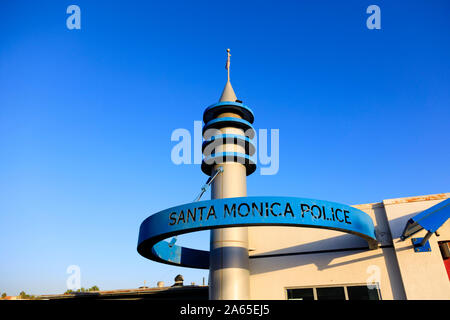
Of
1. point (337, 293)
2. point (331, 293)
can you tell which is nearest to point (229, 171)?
point (331, 293)

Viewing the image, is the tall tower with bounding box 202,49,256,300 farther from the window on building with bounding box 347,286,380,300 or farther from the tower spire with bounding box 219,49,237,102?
the window on building with bounding box 347,286,380,300

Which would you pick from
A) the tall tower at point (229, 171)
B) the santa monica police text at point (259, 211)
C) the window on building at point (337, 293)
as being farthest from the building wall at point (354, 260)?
the santa monica police text at point (259, 211)

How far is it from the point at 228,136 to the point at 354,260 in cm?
973

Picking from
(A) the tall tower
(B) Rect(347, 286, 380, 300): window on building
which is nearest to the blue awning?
(B) Rect(347, 286, 380, 300): window on building

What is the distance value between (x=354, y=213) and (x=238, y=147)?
8244 millimetres

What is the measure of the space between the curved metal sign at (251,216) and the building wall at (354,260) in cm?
341

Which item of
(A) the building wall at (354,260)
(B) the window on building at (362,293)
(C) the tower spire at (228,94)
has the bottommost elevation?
(B) the window on building at (362,293)

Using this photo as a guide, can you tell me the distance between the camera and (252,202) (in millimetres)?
11312

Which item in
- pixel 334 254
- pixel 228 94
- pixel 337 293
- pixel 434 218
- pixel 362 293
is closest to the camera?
pixel 434 218

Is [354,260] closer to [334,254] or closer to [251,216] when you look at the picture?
[334,254]

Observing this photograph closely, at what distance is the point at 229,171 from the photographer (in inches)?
703

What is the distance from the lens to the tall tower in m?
15.4

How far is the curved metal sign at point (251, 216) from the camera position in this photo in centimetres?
1113

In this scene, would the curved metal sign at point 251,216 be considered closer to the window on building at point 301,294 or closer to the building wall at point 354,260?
the building wall at point 354,260
